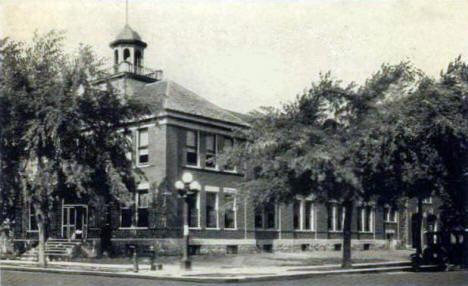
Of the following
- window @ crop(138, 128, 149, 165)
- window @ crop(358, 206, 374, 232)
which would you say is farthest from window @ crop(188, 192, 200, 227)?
window @ crop(358, 206, 374, 232)

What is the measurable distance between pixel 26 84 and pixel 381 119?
14.5m

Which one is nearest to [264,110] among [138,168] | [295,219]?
[138,168]

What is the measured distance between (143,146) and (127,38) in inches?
390

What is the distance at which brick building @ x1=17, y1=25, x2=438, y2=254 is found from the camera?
106ft

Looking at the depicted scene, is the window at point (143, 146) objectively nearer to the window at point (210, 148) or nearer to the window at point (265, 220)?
the window at point (210, 148)

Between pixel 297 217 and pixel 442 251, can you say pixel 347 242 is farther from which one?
pixel 297 217

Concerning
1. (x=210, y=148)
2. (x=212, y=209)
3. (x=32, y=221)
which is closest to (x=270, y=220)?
(x=212, y=209)

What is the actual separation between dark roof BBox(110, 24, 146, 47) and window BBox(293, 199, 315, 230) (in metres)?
14.7

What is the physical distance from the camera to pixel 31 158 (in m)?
27.1

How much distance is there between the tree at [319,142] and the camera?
23.8 metres

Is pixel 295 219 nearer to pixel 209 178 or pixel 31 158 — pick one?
pixel 209 178

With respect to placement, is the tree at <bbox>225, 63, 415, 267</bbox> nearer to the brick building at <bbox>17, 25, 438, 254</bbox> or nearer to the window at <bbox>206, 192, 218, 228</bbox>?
the brick building at <bbox>17, 25, 438, 254</bbox>

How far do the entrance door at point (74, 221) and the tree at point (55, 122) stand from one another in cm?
644

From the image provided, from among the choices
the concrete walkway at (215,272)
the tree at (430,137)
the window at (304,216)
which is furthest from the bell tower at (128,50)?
the tree at (430,137)
